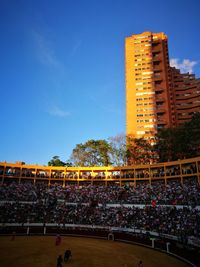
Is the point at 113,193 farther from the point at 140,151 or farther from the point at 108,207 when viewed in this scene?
the point at 140,151

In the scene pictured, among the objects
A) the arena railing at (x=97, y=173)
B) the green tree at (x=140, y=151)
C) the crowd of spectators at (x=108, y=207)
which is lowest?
the crowd of spectators at (x=108, y=207)

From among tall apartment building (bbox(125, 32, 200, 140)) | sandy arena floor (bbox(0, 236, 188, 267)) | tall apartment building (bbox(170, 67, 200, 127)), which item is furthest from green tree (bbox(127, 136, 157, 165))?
sandy arena floor (bbox(0, 236, 188, 267))

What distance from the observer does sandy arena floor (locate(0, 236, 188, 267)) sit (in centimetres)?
2089

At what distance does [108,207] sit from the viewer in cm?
4225

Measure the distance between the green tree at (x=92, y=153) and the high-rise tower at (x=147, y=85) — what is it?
19875 mm

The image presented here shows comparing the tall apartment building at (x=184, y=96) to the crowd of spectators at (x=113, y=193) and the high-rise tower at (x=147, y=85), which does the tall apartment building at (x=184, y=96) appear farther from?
the crowd of spectators at (x=113, y=193)

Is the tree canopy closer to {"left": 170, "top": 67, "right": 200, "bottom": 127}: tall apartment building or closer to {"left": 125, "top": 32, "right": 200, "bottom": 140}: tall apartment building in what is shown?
{"left": 125, "top": 32, "right": 200, "bottom": 140}: tall apartment building

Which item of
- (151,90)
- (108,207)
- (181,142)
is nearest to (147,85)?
(151,90)

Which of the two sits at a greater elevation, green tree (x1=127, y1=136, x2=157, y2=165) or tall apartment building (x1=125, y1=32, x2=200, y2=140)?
tall apartment building (x1=125, y1=32, x2=200, y2=140)

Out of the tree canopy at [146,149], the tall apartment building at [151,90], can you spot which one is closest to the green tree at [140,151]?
the tree canopy at [146,149]

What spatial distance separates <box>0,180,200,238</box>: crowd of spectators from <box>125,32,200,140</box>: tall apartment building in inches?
1741

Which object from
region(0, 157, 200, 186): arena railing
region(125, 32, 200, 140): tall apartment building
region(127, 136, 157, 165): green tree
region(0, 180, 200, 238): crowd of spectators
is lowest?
region(0, 180, 200, 238): crowd of spectators

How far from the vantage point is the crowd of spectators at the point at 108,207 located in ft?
108

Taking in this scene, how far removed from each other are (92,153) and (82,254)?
4887 centimetres
